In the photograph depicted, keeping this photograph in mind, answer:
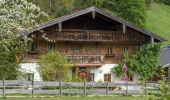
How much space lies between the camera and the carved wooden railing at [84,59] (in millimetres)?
44375

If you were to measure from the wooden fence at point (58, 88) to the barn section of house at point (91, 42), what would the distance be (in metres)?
9.71

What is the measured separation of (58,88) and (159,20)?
68551 millimetres

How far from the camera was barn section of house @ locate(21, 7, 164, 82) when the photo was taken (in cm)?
4369

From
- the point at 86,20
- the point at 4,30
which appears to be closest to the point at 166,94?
the point at 4,30

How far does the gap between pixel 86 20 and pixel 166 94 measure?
3628 cm

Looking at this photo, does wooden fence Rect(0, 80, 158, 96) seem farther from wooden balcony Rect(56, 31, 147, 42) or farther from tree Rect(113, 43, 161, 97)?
tree Rect(113, 43, 161, 97)

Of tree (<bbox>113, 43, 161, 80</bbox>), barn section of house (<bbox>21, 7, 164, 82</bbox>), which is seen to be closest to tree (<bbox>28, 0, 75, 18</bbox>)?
barn section of house (<bbox>21, 7, 164, 82</bbox>)

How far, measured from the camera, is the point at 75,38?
44.1 meters

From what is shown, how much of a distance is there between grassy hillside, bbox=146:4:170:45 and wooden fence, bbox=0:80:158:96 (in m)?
54.9

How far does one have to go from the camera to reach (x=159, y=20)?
9919cm

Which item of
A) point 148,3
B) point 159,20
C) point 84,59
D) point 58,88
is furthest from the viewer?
point 148,3

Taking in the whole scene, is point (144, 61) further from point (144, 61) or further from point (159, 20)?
point (159, 20)

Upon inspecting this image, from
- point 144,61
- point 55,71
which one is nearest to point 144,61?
point 144,61

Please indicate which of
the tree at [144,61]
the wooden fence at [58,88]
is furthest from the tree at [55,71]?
the tree at [144,61]
